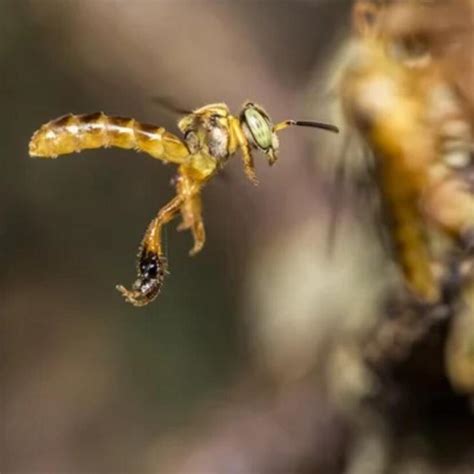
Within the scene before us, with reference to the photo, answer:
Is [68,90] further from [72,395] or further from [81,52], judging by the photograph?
[72,395]

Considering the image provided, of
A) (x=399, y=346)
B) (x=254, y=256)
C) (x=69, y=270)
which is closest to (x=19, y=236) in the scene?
(x=69, y=270)

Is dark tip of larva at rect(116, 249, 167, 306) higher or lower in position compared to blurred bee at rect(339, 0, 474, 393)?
lower

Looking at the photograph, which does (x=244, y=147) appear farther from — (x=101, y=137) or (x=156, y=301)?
(x=156, y=301)

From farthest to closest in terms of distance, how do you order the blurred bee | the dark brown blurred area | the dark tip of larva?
the dark brown blurred area
the blurred bee
the dark tip of larva

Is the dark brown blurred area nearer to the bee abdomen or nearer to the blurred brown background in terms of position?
the blurred brown background

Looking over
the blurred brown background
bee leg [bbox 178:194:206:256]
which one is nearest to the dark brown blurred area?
the blurred brown background

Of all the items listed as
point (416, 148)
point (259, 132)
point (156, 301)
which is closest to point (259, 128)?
point (259, 132)
